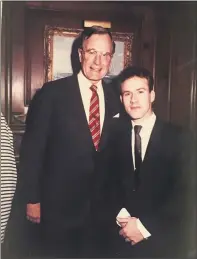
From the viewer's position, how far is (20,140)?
1046 millimetres

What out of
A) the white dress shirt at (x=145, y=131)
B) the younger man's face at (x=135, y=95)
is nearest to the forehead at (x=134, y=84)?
the younger man's face at (x=135, y=95)

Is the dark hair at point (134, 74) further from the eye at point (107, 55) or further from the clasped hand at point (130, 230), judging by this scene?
the clasped hand at point (130, 230)

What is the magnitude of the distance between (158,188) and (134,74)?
14.8 inches

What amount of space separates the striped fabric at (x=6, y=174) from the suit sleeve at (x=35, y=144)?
0.03 metres

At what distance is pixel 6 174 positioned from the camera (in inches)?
41.2

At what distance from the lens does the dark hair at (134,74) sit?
1.06 metres

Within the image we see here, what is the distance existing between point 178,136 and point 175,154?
0.20ft

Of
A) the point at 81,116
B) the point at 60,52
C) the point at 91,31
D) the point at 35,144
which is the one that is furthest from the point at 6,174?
the point at 91,31

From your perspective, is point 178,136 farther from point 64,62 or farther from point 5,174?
point 5,174

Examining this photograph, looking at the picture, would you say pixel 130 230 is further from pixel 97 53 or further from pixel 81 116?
pixel 97 53

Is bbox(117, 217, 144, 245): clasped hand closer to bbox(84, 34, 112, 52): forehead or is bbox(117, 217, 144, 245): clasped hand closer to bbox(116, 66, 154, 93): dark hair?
bbox(116, 66, 154, 93): dark hair

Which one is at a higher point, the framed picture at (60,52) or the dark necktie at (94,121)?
the framed picture at (60,52)

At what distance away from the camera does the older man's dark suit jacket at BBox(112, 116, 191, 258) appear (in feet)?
3.51

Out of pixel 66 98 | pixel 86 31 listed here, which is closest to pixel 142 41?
pixel 86 31
